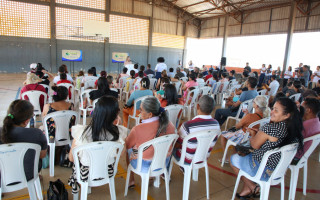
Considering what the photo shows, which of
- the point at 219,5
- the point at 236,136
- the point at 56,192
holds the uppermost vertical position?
the point at 219,5

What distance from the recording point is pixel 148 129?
2.05 meters

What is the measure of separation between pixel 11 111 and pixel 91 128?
702 millimetres

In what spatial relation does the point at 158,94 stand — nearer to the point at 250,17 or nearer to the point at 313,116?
the point at 313,116

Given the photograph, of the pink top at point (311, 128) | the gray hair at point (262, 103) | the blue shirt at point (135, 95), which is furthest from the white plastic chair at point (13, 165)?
the pink top at point (311, 128)

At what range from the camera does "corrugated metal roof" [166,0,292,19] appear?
1415cm

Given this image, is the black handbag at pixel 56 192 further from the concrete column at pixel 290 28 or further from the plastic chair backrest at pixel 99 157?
the concrete column at pixel 290 28

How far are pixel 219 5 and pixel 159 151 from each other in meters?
16.4

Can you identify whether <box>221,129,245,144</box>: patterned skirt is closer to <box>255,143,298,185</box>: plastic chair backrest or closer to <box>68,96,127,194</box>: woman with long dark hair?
<box>255,143,298,185</box>: plastic chair backrest

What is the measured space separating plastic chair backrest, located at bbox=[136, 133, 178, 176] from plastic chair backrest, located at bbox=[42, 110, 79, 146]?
1.17m

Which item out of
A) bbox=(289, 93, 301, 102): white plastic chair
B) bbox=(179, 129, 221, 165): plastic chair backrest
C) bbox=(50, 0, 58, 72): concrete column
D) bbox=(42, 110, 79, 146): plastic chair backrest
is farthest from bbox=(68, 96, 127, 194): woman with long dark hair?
bbox=(50, 0, 58, 72): concrete column

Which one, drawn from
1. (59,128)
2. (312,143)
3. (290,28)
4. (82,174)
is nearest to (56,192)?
(82,174)

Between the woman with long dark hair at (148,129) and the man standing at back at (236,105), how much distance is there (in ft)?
7.65

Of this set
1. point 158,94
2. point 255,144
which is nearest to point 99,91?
point 158,94

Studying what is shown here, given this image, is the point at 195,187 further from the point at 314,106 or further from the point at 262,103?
the point at 314,106
